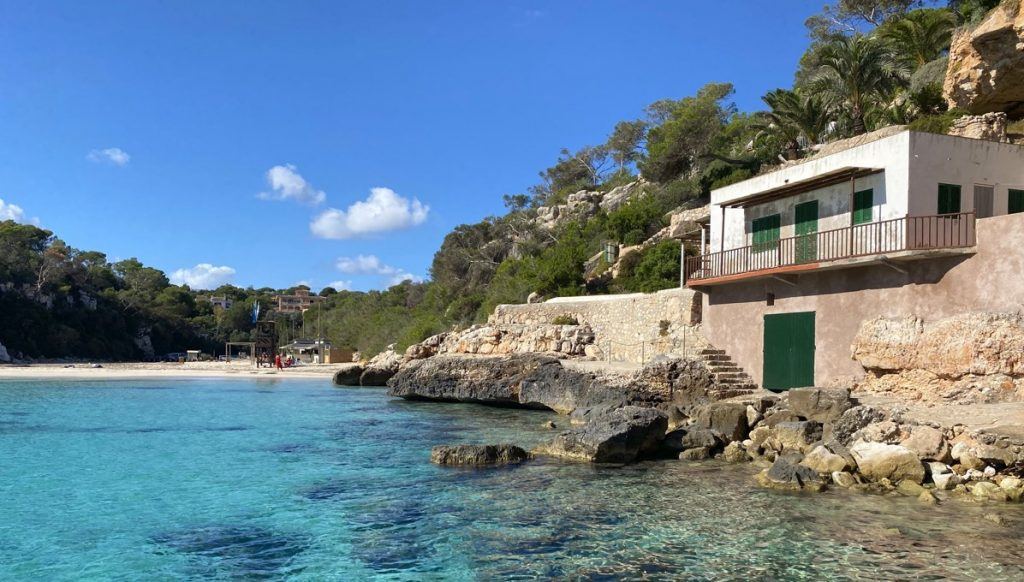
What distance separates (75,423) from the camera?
972 inches

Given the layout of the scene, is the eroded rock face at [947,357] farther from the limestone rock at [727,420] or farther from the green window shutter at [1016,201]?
the green window shutter at [1016,201]

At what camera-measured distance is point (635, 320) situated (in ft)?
94.8

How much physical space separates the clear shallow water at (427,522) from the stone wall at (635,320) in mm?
9313

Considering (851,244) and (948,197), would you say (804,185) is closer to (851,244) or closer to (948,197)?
(851,244)

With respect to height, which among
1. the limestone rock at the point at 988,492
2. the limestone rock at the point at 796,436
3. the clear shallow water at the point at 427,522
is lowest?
the clear shallow water at the point at 427,522

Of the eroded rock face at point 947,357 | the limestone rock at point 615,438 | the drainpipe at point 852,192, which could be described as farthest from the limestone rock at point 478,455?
the drainpipe at point 852,192

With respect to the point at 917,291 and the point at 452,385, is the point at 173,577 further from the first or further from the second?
the point at 452,385

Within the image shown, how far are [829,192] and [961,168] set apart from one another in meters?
3.28

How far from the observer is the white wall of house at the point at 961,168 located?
17.7 meters

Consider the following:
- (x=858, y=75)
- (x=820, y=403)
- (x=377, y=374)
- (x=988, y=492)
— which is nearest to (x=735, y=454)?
(x=820, y=403)

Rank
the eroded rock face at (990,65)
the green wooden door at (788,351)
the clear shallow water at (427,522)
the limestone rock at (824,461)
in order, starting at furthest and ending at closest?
1. the eroded rock face at (990,65)
2. the green wooden door at (788,351)
3. the limestone rock at (824,461)
4. the clear shallow water at (427,522)

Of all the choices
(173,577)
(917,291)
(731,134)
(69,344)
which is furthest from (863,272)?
Answer: (69,344)

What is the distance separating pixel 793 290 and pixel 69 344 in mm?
80896

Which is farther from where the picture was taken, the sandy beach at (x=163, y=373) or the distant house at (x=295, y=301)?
the distant house at (x=295, y=301)
